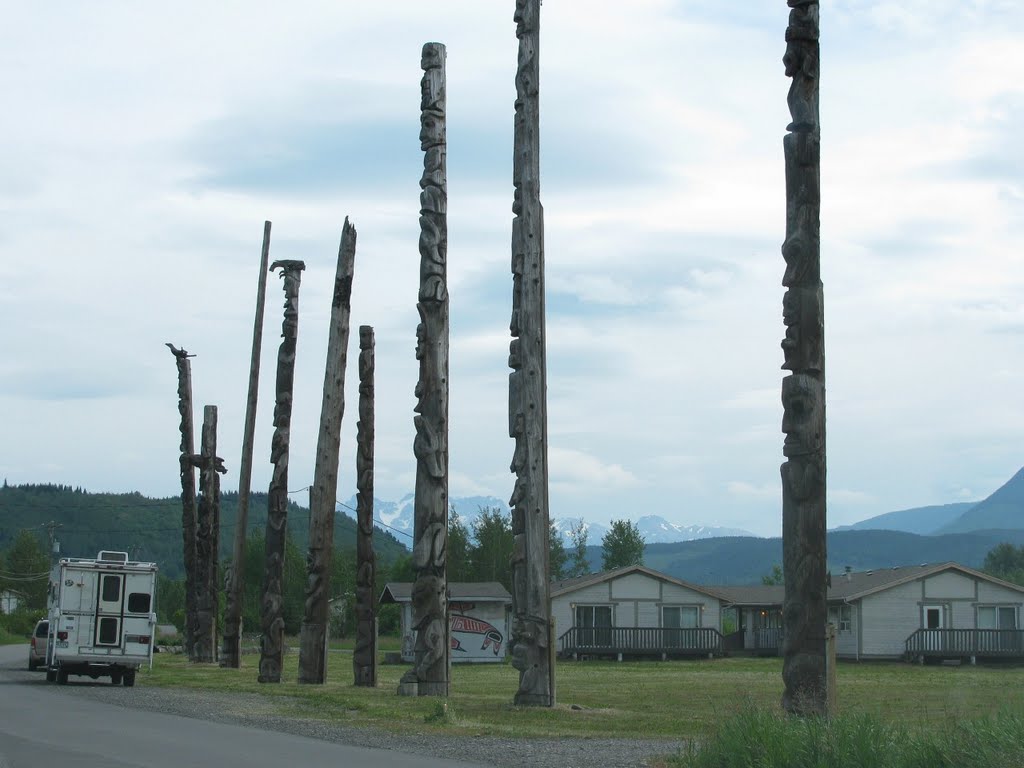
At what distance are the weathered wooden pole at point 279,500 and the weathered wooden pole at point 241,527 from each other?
6.78m

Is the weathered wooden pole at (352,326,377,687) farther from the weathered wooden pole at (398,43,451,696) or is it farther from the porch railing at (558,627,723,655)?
the porch railing at (558,627,723,655)

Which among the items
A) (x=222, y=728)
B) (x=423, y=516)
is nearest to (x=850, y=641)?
(x=423, y=516)

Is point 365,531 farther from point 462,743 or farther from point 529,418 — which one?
point 462,743

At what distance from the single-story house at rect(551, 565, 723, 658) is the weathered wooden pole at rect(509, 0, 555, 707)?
3464cm

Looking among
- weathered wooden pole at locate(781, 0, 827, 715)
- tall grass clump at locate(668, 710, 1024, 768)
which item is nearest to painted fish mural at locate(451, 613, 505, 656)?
weathered wooden pole at locate(781, 0, 827, 715)

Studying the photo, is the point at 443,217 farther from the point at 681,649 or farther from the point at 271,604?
the point at 681,649

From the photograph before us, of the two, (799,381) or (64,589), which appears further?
(64,589)

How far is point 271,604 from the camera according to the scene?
2891 cm

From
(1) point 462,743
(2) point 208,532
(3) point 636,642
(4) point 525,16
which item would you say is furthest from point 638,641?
(1) point 462,743

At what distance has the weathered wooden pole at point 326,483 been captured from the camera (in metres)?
27.0

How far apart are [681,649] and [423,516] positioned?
35.0 meters

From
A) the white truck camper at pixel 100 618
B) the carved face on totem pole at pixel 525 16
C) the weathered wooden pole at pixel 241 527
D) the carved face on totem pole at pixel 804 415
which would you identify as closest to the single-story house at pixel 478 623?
the weathered wooden pole at pixel 241 527

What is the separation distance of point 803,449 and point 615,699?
13183 millimetres

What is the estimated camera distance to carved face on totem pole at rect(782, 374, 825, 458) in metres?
12.6
